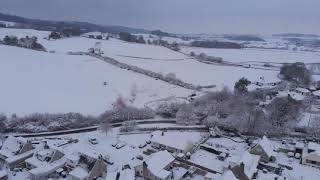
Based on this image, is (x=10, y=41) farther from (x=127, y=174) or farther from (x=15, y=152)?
(x=127, y=174)

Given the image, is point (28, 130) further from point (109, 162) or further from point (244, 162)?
point (244, 162)

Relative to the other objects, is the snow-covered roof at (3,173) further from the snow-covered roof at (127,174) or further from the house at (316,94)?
the house at (316,94)

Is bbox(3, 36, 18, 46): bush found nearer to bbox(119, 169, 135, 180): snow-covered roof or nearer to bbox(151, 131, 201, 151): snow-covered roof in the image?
bbox(151, 131, 201, 151): snow-covered roof

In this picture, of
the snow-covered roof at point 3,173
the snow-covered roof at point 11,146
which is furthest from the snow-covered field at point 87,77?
the snow-covered roof at point 3,173

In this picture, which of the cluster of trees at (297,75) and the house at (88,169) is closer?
the house at (88,169)

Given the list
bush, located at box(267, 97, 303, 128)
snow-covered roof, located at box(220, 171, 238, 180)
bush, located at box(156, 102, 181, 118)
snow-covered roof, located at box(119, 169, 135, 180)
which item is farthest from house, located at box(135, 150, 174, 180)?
bush, located at box(267, 97, 303, 128)

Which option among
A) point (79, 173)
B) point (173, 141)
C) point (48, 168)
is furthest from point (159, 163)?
point (48, 168)
